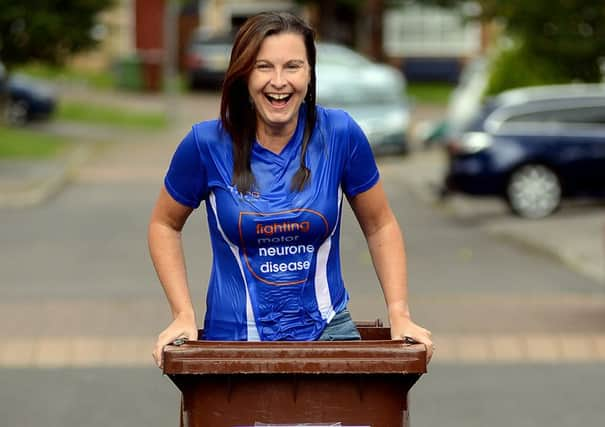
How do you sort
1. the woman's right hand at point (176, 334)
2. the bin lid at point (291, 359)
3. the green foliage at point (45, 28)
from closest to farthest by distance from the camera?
the bin lid at point (291, 359), the woman's right hand at point (176, 334), the green foliage at point (45, 28)

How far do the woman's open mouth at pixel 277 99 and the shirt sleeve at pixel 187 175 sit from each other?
225 mm

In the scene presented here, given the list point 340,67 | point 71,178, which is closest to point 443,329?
point 71,178

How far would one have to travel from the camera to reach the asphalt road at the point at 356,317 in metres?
7.68

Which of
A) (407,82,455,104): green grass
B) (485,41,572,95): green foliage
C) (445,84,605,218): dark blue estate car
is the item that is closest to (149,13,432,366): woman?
(445,84,605,218): dark blue estate car

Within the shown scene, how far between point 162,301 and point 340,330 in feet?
24.1

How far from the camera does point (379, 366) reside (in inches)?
145

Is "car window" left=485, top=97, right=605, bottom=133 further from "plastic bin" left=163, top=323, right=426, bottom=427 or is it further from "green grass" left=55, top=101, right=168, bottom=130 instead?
"plastic bin" left=163, top=323, right=426, bottom=427

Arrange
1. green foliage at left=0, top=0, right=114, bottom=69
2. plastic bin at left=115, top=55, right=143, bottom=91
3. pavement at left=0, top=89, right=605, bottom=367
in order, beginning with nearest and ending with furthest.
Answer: pavement at left=0, top=89, right=605, bottom=367 < green foliage at left=0, top=0, right=114, bottom=69 < plastic bin at left=115, top=55, right=143, bottom=91

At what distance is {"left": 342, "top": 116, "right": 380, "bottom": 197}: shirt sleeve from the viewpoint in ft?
13.5

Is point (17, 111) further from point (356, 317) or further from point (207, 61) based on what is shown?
point (356, 317)

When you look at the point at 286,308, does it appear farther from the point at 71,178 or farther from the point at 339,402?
the point at 71,178

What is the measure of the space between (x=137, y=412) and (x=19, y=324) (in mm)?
3006

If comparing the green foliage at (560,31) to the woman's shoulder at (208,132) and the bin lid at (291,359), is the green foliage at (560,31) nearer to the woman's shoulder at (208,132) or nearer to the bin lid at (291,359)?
the woman's shoulder at (208,132)

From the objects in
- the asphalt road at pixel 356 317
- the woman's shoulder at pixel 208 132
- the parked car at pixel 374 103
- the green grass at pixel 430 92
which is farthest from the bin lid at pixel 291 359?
the green grass at pixel 430 92
